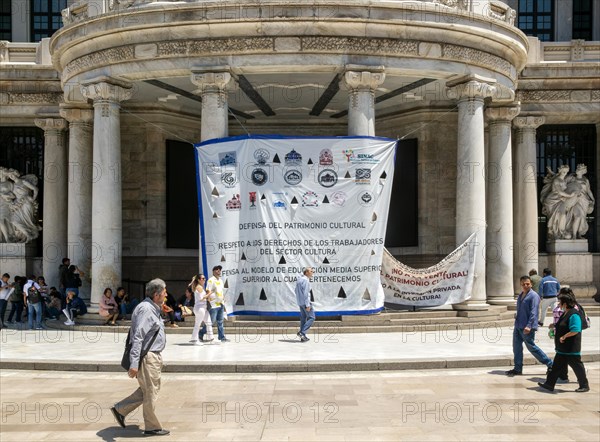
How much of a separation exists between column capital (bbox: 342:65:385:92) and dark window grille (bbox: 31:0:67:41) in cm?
1524

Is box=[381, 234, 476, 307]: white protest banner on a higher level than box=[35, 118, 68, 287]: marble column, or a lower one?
lower

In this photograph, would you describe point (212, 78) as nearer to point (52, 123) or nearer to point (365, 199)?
point (365, 199)

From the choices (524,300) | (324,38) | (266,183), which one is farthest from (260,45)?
(524,300)

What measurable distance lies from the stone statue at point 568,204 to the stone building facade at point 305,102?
0.68 metres

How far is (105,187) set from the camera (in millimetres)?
23188

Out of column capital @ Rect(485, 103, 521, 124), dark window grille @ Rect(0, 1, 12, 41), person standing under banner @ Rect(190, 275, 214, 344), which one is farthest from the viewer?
dark window grille @ Rect(0, 1, 12, 41)

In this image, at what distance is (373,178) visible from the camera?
21.5 meters

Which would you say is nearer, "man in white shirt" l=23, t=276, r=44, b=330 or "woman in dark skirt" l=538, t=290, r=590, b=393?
"woman in dark skirt" l=538, t=290, r=590, b=393

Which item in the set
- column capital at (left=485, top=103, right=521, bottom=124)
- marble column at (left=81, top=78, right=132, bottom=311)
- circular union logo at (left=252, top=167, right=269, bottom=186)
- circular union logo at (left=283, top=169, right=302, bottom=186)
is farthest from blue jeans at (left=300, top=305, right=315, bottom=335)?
column capital at (left=485, top=103, right=521, bottom=124)

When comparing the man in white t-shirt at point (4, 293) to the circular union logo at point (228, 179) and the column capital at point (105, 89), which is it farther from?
the circular union logo at point (228, 179)

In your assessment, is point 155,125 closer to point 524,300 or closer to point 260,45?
point 260,45

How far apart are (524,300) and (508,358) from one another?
63.5 inches

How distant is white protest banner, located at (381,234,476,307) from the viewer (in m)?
22.1

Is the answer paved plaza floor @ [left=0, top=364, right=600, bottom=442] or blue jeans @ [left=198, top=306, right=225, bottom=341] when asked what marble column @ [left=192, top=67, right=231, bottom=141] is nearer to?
blue jeans @ [left=198, top=306, right=225, bottom=341]
